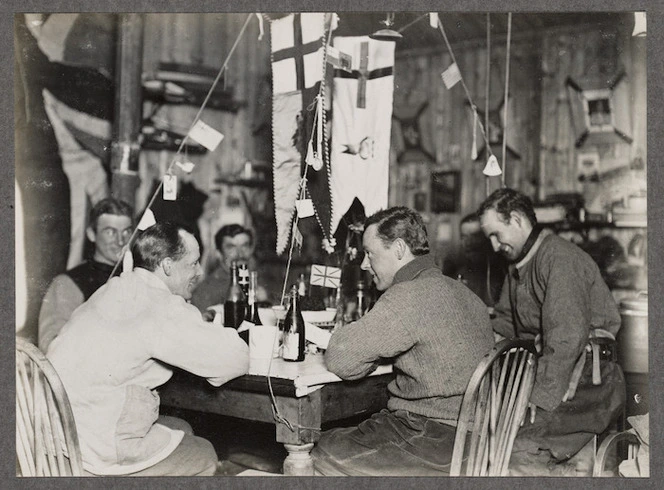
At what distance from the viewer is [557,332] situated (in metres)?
2.78

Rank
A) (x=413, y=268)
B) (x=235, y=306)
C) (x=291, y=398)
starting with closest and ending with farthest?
(x=291, y=398) < (x=413, y=268) < (x=235, y=306)

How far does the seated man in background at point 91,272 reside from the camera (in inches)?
120

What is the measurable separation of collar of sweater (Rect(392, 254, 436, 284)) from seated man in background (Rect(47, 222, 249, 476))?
0.64 m

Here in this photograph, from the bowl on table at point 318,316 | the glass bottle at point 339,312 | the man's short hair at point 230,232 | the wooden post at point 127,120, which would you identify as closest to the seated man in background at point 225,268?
the man's short hair at point 230,232

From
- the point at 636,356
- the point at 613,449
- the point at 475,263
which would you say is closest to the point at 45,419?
the point at 613,449

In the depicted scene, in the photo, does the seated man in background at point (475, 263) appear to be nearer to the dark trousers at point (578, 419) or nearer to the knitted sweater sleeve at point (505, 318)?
the knitted sweater sleeve at point (505, 318)

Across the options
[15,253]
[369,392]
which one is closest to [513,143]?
[369,392]

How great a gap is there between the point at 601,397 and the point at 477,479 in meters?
0.75

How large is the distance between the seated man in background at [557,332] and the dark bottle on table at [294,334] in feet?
2.84

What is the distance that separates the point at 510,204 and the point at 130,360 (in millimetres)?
1858

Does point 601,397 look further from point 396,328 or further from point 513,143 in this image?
point 513,143

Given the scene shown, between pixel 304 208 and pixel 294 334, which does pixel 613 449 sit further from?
pixel 304 208

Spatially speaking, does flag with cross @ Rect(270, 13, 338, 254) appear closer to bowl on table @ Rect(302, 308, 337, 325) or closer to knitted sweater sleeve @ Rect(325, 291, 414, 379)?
bowl on table @ Rect(302, 308, 337, 325)

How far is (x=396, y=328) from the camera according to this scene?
2363 millimetres
